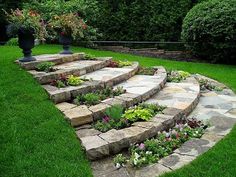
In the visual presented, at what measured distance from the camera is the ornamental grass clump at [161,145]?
3.83 meters

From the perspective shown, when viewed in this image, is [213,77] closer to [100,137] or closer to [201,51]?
[201,51]

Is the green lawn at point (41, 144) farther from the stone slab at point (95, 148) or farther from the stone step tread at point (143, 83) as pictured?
the stone step tread at point (143, 83)

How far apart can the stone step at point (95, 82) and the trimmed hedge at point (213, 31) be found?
3238 mm

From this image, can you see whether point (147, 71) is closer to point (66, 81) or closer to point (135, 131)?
point (66, 81)

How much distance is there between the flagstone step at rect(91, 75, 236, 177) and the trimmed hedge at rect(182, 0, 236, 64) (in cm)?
382

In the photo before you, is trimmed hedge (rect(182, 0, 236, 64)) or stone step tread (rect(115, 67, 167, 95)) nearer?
stone step tread (rect(115, 67, 167, 95))

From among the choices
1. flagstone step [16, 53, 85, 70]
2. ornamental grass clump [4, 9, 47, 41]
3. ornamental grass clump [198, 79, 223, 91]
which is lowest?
ornamental grass clump [198, 79, 223, 91]

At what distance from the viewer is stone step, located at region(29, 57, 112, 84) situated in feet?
19.7

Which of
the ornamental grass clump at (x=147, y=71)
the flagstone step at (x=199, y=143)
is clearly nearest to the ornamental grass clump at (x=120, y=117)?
the flagstone step at (x=199, y=143)

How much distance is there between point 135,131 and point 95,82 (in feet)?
6.19

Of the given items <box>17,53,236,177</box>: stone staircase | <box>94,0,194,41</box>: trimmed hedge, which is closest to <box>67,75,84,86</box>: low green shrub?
<box>17,53,236,177</box>: stone staircase

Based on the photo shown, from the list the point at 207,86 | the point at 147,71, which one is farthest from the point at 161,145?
the point at 147,71

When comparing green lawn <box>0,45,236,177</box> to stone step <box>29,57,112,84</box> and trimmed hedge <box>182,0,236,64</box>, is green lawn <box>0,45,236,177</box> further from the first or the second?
trimmed hedge <box>182,0,236,64</box>

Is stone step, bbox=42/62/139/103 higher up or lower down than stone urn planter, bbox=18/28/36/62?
lower down
